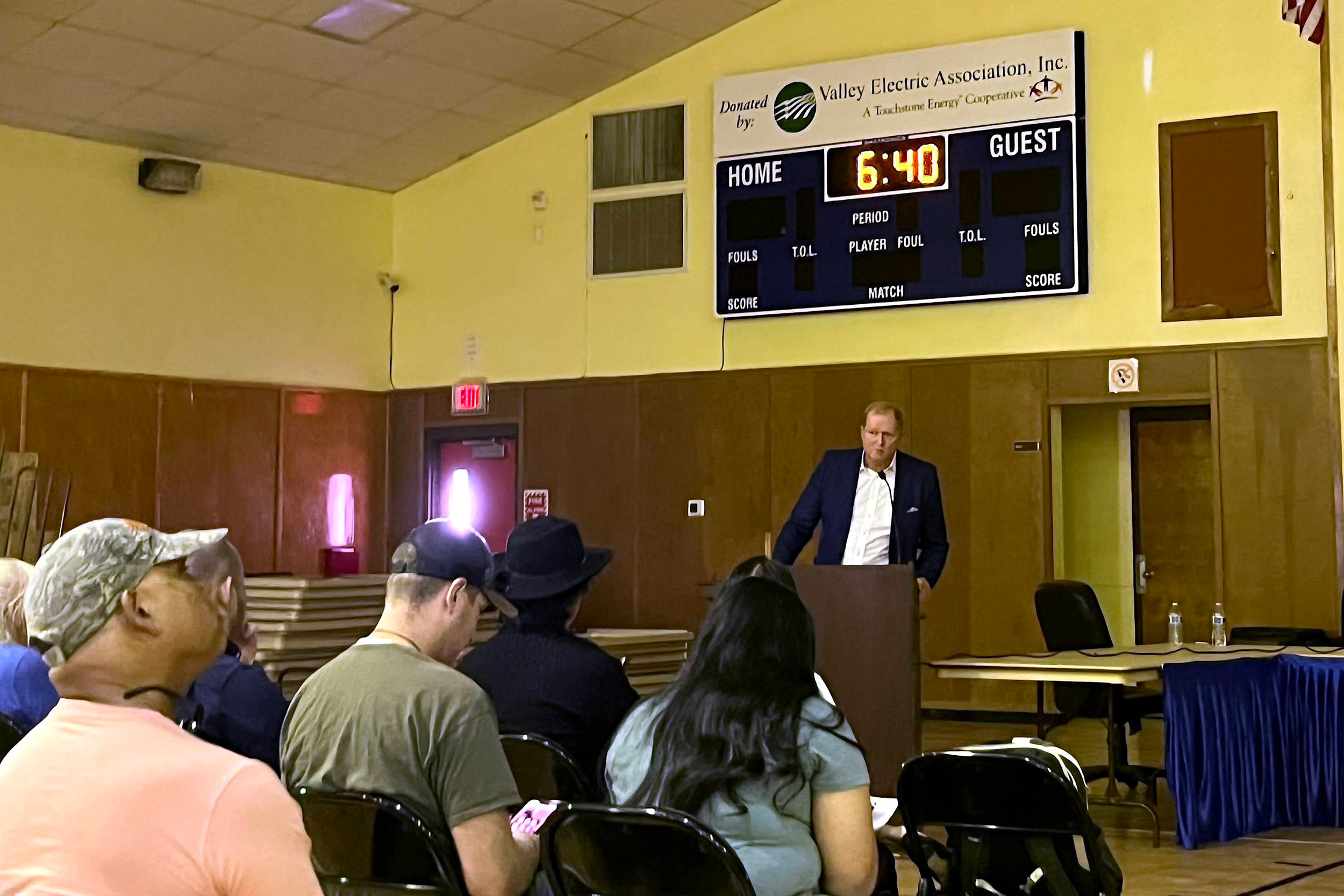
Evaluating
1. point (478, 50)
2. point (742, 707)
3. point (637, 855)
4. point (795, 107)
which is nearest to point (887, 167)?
point (795, 107)

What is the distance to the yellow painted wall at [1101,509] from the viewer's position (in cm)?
1048

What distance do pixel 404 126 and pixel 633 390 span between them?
8.49 ft

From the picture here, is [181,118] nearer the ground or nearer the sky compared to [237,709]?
nearer the sky

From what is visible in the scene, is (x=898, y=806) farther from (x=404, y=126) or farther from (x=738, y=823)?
Answer: (x=404, y=126)

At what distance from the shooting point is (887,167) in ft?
33.7

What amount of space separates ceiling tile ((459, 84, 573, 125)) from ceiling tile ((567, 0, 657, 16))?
1185 mm

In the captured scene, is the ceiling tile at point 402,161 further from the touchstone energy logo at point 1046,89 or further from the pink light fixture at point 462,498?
the touchstone energy logo at point 1046,89

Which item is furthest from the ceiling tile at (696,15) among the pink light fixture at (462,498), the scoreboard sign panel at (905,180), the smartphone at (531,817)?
the smartphone at (531,817)

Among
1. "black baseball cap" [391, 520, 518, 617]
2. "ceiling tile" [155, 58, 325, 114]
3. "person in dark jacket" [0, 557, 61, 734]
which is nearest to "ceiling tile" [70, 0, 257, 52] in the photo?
"ceiling tile" [155, 58, 325, 114]

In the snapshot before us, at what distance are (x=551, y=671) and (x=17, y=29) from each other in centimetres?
766

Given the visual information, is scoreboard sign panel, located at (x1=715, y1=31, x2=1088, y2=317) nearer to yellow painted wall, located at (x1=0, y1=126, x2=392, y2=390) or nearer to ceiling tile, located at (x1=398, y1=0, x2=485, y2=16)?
ceiling tile, located at (x1=398, y1=0, x2=485, y2=16)

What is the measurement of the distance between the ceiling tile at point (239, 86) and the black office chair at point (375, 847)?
27.4 feet

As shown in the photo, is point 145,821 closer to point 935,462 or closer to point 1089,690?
point 1089,690

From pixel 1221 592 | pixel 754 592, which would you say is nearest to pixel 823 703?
pixel 754 592
